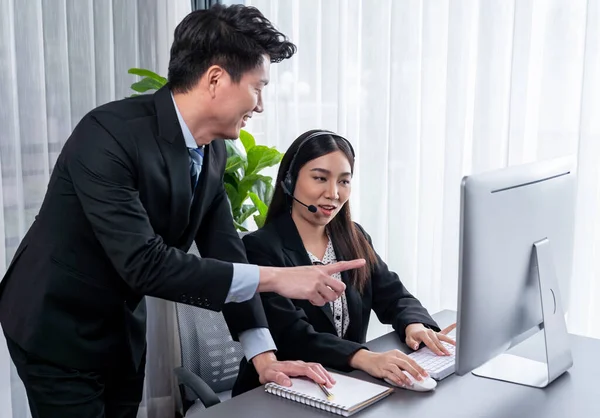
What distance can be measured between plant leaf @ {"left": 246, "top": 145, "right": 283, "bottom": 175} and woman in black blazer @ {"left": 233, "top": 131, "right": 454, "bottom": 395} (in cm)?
65

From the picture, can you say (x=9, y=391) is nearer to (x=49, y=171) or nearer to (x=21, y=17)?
(x=49, y=171)

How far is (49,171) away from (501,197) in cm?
186

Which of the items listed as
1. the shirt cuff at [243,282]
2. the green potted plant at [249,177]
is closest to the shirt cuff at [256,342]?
the shirt cuff at [243,282]

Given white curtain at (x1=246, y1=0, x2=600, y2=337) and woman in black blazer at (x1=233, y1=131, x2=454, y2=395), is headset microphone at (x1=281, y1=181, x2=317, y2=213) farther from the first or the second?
white curtain at (x1=246, y1=0, x2=600, y2=337)

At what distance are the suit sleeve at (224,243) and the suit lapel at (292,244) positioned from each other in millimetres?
215

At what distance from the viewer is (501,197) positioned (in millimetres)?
1226

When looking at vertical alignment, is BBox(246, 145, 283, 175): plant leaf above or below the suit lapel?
above

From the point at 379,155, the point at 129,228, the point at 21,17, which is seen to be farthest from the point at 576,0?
the point at 21,17

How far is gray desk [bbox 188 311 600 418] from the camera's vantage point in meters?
1.26

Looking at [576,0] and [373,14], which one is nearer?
[576,0]

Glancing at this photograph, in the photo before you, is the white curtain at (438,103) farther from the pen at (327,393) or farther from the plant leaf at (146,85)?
the pen at (327,393)

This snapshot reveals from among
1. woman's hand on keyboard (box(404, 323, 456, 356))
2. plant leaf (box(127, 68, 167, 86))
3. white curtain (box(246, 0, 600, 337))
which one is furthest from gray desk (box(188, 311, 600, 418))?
plant leaf (box(127, 68, 167, 86))

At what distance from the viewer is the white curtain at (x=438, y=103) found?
2.19 meters

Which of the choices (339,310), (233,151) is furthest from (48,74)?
(339,310)
